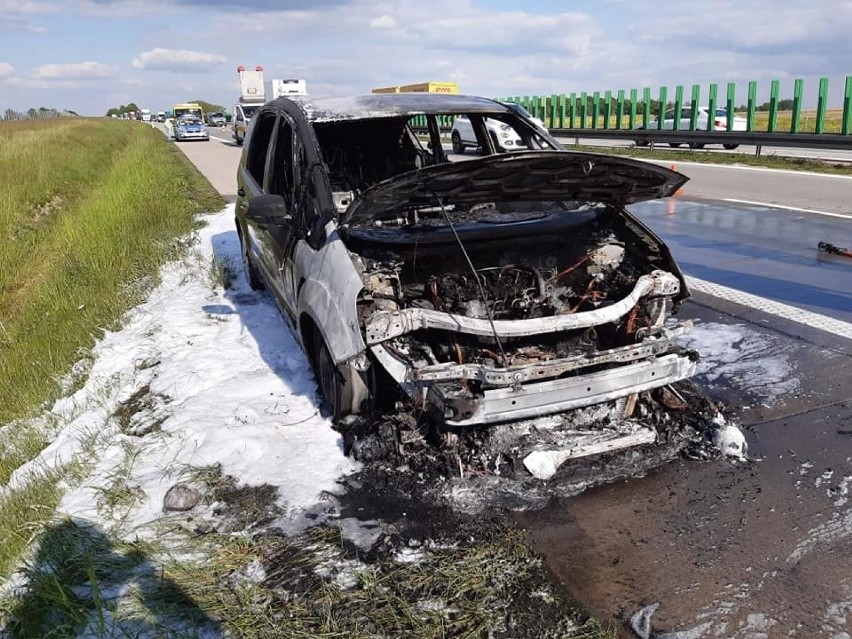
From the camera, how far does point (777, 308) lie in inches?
232

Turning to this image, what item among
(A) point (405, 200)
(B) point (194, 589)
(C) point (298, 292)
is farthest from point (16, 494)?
(A) point (405, 200)

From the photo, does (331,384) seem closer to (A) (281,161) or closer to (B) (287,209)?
(B) (287,209)

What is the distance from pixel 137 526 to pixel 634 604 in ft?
7.33

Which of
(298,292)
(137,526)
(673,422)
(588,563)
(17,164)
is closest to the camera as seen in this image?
(588,563)

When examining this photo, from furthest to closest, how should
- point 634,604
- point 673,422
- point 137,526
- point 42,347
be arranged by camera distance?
point 42,347, point 673,422, point 137,526, point 634,604

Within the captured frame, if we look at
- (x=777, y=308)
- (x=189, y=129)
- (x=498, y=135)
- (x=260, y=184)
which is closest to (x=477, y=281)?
(x=498, y=135)

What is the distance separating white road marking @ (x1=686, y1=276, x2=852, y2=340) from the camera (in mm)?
5387

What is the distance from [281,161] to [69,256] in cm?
542

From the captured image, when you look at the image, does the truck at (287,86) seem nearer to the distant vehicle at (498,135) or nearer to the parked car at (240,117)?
the parked car at (240,117)

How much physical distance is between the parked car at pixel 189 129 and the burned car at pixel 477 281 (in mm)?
38251

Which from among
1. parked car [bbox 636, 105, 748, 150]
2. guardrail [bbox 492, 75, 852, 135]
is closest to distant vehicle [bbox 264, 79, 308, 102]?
guardrail [bbox 492, 75, 852, 135]

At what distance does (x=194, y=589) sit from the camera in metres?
2.75

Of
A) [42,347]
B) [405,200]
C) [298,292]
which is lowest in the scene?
[42,347]

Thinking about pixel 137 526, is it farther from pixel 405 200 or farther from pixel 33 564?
pixel 405 200
